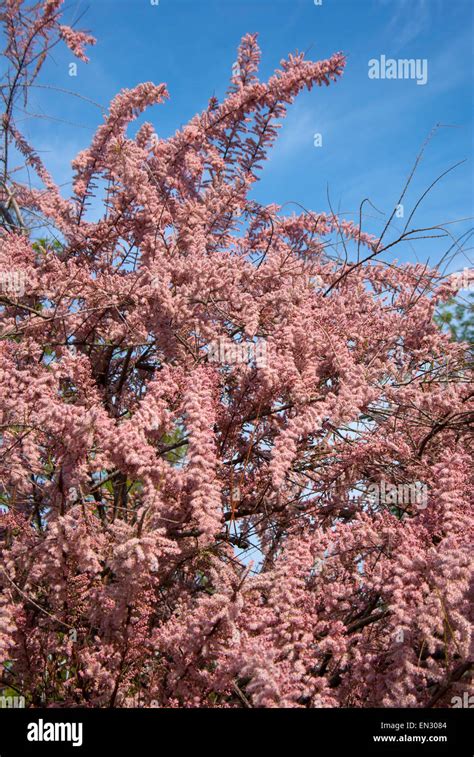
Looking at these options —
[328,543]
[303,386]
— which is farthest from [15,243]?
[328,543]

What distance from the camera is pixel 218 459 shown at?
301 cm

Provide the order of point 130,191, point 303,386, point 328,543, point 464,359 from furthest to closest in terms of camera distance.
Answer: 1. point 130,191
2. point 464,359
3. point 303,386
4. point 328,543

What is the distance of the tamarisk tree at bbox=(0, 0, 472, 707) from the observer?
2465 mm

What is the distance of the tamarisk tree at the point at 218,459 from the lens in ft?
8.09

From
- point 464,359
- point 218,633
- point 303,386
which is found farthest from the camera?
point 464,359

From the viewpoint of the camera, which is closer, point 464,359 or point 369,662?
point 369,662

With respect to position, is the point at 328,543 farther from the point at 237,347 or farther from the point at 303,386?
the point at 237,347

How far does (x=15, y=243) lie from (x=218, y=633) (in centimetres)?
268
